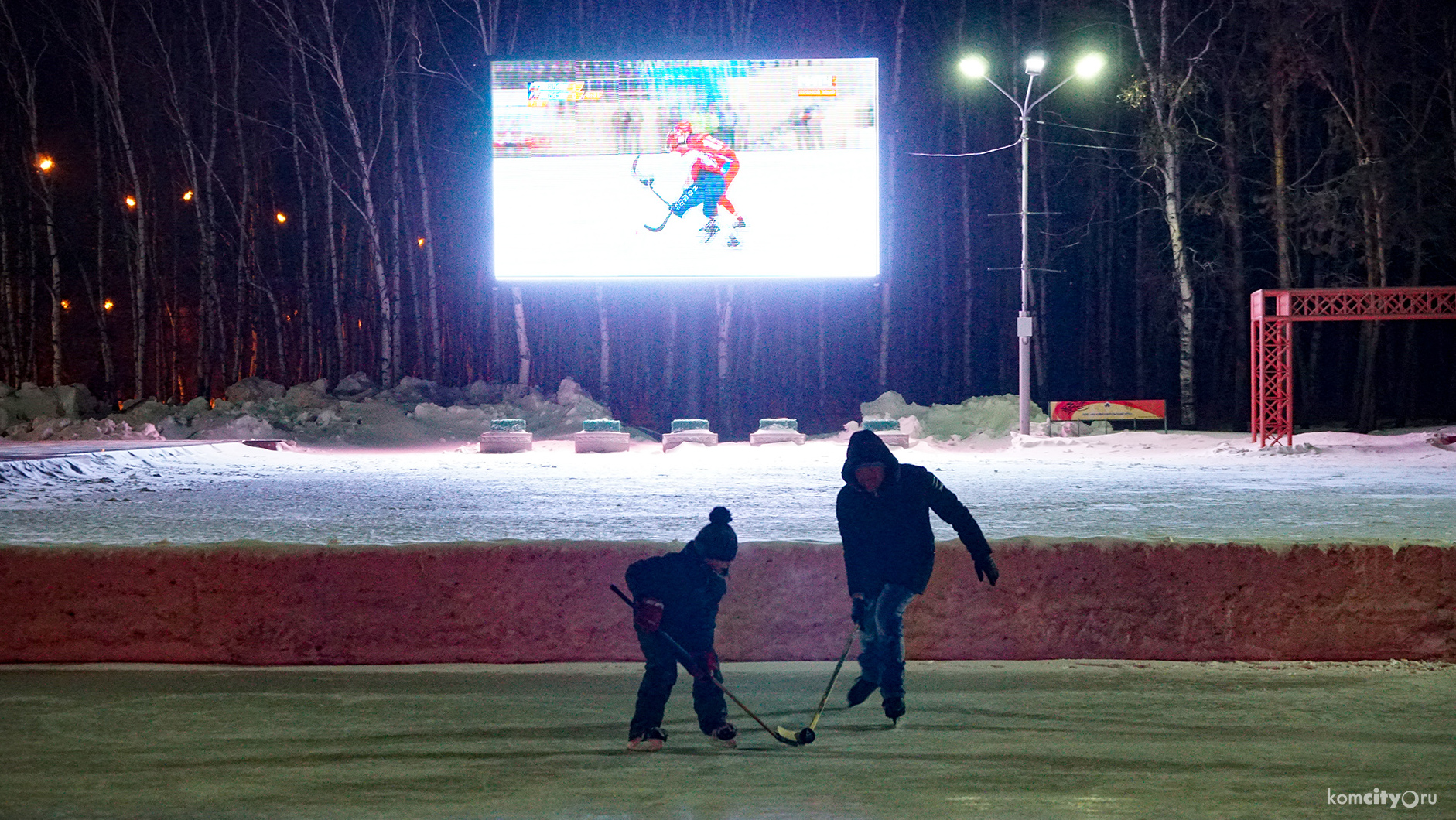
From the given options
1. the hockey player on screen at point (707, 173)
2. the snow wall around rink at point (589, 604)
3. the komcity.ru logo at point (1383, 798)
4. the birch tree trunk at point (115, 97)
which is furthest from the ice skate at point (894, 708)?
the birch tree trunk at point (115, 97)

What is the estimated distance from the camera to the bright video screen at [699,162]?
1113 inches

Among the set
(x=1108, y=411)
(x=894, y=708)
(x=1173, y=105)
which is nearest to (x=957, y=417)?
(x=1108, y=411)

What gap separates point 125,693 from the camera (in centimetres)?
663

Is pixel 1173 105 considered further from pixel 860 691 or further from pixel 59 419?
pixel 860 691

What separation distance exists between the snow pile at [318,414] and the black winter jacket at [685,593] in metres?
23.9

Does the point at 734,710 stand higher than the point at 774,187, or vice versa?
the point at 774,187

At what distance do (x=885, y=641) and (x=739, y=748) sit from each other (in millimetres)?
988

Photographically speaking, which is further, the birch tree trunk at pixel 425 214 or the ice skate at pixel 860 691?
the birch tree trunk at pixel 425 214

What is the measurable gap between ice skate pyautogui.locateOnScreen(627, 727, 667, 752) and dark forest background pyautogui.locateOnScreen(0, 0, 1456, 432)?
1095 inches

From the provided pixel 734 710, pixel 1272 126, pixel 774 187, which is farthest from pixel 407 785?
pixel 1272 126

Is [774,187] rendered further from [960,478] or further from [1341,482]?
[1341,482]

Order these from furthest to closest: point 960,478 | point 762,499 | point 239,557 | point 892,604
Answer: point 960,478 → point 762,499 → point 239,557 → point 892,604

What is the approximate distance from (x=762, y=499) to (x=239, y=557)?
9.15 metres

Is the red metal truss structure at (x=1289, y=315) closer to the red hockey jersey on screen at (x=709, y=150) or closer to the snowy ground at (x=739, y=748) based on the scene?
the red hockey jersey on screen at (x=709, y=150)
